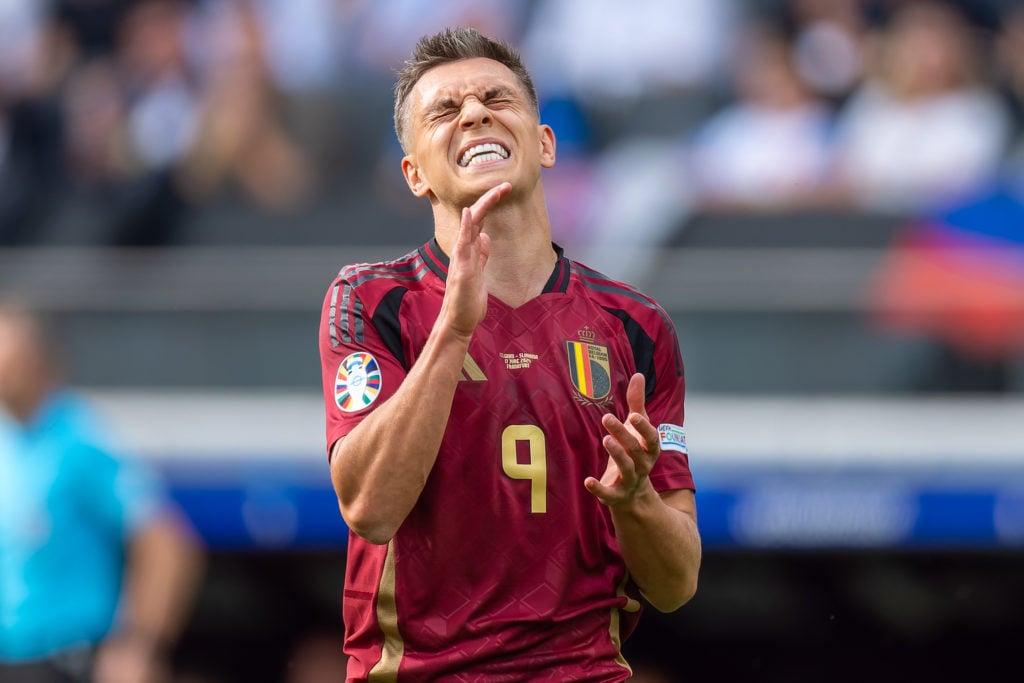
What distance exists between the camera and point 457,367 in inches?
114

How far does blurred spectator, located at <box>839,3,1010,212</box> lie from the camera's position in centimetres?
919

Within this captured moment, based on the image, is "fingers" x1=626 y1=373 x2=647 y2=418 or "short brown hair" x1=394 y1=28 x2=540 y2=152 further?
"short brown hair" x1=394 y1=28 x2=540 y2=152

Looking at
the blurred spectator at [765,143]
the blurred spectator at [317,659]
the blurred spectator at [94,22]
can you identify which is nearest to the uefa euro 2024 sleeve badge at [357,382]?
the blurred spectator at [765,143]

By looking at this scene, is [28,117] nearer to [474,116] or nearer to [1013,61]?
[1013,61]

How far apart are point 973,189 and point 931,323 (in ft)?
3.15

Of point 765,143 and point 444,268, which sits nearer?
point 444,268

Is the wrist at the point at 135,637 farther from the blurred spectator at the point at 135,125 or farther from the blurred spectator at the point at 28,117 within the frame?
the blurred spectator at the point at 28,117

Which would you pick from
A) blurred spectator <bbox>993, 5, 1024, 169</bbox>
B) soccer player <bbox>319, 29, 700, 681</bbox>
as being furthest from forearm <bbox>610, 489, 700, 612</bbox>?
blurred spectator <bbox>993, 5, 1024, 169</bbox>

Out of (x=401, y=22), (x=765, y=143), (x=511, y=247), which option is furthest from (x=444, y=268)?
(x=401, y=22)

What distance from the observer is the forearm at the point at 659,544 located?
3031 mm

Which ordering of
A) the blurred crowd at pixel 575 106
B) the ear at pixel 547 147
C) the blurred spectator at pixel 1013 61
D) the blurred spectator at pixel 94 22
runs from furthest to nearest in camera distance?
Result: 1. the blurred spectator at pixel 94 22
2. the blurred spectator at pixel 1013 61
3. the blurred crowd at pixel 575 106
4. the ear at pixel 547 147

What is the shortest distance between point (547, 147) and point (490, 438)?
72 centimetres

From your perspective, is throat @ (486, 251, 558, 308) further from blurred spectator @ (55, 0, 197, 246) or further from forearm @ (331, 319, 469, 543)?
blurred spectator @ (55, 0, 197, 246)

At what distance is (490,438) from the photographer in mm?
3094
